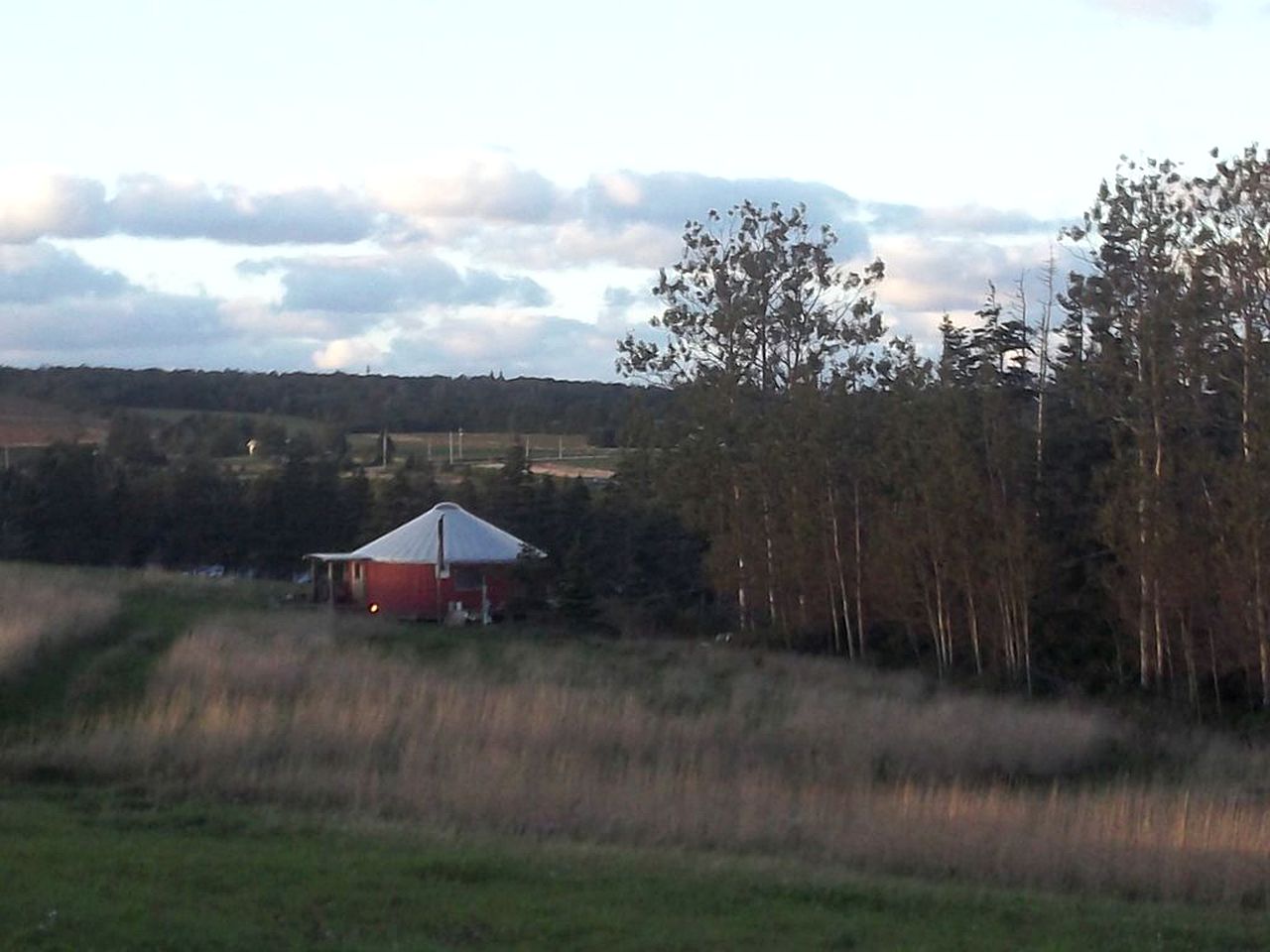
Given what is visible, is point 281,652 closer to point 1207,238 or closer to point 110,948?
point 1207,238

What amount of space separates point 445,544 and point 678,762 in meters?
25.0

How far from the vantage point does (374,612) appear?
43.2 metres

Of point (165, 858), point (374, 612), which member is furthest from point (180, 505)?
point (165, 858)

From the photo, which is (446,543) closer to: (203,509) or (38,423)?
(203,509)

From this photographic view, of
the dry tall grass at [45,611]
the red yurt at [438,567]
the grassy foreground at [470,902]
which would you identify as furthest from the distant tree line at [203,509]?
the grassy foreground at [470,902]

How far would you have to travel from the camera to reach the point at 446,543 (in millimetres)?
44031

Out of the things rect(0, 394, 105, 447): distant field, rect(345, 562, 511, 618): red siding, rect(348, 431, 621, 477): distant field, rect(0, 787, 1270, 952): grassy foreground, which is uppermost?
rect(0, 394, 105, 447): distant field

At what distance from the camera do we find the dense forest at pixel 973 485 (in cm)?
2770

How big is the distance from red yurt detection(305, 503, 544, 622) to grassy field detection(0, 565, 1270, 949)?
1330 cm

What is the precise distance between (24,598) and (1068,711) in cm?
1776

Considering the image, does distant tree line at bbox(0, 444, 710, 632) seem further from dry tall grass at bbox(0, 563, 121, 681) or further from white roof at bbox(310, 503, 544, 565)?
dry tall grass at bbox(0, 563, 121, 681)

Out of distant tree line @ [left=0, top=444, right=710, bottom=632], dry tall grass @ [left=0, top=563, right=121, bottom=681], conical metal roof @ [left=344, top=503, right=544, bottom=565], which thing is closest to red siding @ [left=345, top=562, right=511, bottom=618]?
conical metal roof @ [left=344, top=503, right=544, bottom=565]

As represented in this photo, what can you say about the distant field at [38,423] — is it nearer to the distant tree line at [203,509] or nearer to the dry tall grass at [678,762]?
the distant tree line at [203,509]

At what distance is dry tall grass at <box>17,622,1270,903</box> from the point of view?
43.1ft
